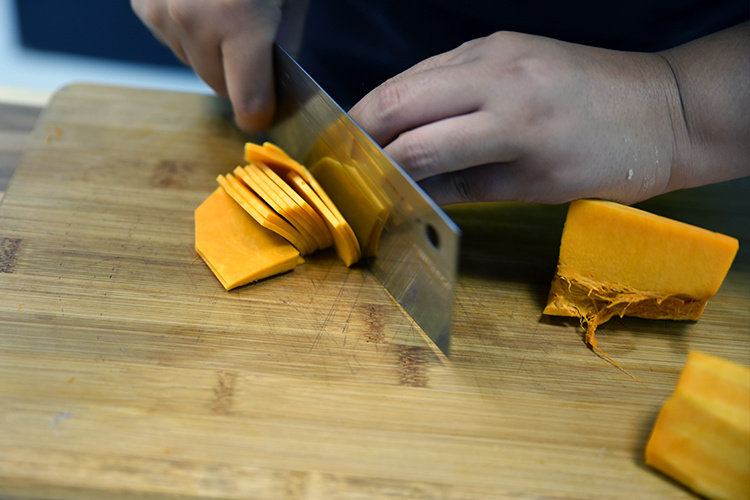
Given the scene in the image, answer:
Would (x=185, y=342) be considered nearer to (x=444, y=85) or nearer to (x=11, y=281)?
(x=11, y=281)

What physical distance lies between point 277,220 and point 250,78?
0.49 metres

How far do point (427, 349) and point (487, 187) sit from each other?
1.41ft

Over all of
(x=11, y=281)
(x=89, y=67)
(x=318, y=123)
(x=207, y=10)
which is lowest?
(x=89, y=67)

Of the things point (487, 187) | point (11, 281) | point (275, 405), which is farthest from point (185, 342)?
point (487, 187)

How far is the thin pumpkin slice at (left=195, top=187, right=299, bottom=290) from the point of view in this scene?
1644 millimetres

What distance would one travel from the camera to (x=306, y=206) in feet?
5.45

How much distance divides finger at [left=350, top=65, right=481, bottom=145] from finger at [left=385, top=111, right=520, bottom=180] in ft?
0.11

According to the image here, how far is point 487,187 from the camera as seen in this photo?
1632mm

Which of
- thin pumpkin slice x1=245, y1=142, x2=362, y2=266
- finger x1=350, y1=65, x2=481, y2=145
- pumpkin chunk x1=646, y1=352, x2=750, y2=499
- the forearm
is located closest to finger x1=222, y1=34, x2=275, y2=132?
thin pumpkin slice x1=245, y1=142, x2=362, y2=266

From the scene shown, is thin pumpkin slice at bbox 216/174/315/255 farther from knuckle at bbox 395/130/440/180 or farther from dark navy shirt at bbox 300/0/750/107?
dark navy shirt at bbox 300/0/750/107

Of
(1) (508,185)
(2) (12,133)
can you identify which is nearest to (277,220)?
(1) (508,185)

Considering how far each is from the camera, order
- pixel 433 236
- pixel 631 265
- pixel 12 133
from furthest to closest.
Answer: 1. pixel 12 133
2. pixel 631 265
3. pixel 433 236

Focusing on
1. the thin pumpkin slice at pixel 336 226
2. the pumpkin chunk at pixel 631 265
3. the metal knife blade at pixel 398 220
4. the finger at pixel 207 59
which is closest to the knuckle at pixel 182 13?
the finger at pixel 207 59

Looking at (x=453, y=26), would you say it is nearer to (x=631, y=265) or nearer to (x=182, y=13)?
(x=182, y=13)
